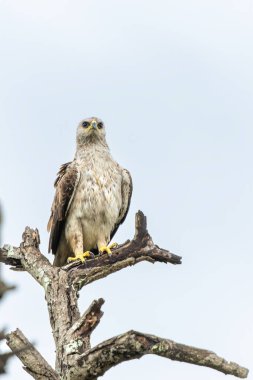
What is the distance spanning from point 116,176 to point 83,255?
1.89 meters

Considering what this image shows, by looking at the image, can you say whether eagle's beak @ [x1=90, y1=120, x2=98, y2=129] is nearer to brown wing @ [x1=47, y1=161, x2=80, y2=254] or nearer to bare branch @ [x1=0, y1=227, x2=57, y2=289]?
brown wing @ [x1=47, y1=161, x2=80, y2=254]

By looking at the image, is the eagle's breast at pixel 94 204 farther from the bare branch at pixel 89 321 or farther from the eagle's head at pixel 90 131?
the bare branch at pixel 89 321

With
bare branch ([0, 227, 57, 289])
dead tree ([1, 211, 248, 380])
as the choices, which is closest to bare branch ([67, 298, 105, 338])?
dead tree ([1, 211, 248, 380])

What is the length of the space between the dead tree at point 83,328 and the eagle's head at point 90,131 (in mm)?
3538

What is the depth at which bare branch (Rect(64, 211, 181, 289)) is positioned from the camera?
7886 millimetres

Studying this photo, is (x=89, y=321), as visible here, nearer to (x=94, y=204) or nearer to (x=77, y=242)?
(x=77, y=242)

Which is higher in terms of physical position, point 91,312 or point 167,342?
point 91,312

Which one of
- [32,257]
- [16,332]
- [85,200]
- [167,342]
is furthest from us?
[85,200]

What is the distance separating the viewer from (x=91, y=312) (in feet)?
17.4

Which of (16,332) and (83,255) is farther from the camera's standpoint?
(83,255)

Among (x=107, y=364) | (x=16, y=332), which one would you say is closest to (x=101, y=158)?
(x=16, y=332)

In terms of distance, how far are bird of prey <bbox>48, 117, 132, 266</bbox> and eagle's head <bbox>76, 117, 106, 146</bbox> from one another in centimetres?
58

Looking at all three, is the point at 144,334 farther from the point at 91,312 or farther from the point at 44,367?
the point at 44,367

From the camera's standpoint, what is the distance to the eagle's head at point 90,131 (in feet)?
37.0
